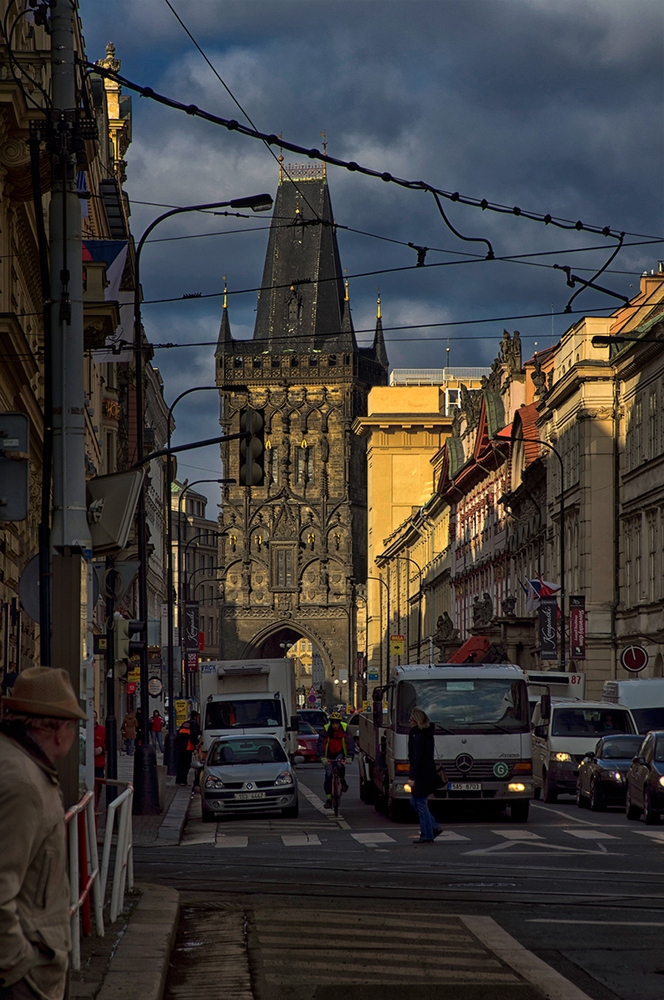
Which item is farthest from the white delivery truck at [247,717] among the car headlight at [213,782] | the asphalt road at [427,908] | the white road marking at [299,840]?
the asphalt road at [427,908]

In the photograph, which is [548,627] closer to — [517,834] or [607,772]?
[607,772]

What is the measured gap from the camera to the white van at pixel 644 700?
127 ft

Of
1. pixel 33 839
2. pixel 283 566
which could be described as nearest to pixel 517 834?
pixel 33 839

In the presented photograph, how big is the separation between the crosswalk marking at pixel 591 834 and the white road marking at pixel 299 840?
346 cm

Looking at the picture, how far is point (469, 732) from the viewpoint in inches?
1041

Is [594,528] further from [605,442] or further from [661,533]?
[661,533]

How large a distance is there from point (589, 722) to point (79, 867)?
26.6m

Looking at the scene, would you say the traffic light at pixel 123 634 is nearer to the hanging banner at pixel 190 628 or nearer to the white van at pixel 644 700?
the white van at pixel 644 700

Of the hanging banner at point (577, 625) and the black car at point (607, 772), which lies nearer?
the black car at point (607, 772)

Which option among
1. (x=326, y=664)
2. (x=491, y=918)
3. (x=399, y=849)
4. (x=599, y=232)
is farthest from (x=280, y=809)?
(x=326, y=664)

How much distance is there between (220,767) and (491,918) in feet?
56.8

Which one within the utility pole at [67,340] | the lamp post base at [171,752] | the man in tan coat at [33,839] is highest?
the utility pole at [67,340]

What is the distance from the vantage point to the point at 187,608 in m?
79.5

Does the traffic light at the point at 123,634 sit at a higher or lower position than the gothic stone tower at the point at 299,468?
lower
